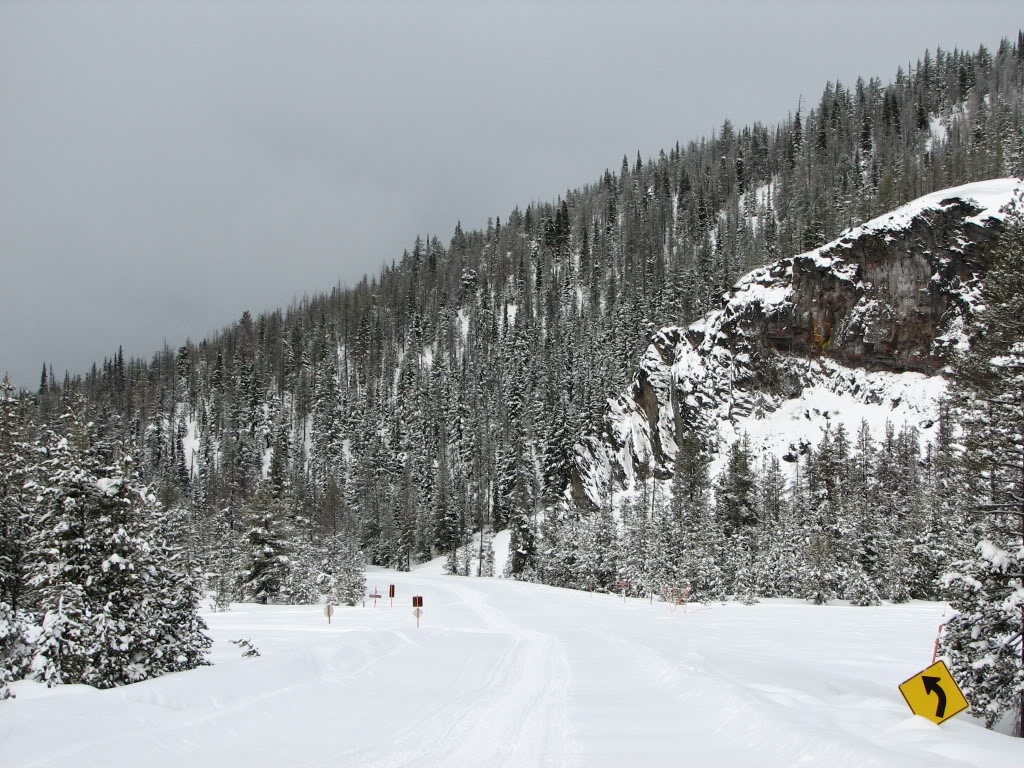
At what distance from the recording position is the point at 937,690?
26.7ft

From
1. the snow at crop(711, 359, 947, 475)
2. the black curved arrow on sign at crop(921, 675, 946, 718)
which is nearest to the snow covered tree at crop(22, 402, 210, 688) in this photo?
the black curved arrow on sign at crop(921, 675, 946, 718)

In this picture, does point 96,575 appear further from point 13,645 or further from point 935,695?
point 935,695

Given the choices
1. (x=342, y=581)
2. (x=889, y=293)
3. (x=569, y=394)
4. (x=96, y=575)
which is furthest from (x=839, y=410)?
(x=96, y=575)

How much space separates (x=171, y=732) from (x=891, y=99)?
186778mm

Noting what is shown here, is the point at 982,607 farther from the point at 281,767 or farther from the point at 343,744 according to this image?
the point at 281,767

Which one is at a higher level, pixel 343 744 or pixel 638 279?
pixel 638 279

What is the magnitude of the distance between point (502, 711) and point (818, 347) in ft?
256

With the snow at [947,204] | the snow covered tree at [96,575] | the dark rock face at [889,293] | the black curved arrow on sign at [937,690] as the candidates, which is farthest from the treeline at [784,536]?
the snow covered tree at [96,575]

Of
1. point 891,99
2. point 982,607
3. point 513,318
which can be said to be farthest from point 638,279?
point 982,607

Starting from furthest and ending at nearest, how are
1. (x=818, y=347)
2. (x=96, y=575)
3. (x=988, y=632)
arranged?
(x=818, y=347) → (x=96, y=575) → (x=988, y=632)

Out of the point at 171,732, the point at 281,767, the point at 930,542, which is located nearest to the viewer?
the point at 281,767

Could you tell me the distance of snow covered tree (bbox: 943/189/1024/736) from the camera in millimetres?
10453

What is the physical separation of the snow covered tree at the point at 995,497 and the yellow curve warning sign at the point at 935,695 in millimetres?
3045

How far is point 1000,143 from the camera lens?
92.1 meters
